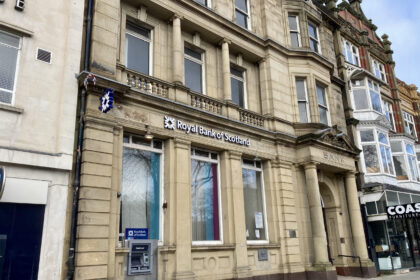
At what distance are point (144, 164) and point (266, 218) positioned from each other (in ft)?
18.6

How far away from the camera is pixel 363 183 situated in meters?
19.6

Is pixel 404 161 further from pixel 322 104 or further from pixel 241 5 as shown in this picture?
pixel 241 5

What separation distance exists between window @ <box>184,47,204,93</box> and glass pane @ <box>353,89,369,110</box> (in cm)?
1233

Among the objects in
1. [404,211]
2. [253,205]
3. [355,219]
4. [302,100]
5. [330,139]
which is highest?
[302,100]

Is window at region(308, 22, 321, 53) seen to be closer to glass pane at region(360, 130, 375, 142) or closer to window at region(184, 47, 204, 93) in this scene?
glass pane at region(360, 130, 375, 142)

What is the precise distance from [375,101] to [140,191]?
18189 millimetres

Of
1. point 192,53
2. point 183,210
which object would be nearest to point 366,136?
point 192,53

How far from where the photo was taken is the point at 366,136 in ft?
68.8

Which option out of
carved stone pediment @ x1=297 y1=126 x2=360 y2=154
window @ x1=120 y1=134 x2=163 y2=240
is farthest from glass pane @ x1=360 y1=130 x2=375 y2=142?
window @ x1=120 y1=134 x2=163 y2=240

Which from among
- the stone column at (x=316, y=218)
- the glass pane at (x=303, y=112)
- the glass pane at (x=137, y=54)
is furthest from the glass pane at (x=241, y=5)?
the stone column at (x=316, y=218)

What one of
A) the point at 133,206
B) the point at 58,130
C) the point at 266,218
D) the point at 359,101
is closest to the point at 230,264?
the point at 266,218

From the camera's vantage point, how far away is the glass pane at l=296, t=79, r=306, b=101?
16797 mm

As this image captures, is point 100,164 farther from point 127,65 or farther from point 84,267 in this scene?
point 127,65

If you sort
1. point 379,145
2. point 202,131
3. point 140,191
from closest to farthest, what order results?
point 140,191 < point 202,131 < point 379,145
